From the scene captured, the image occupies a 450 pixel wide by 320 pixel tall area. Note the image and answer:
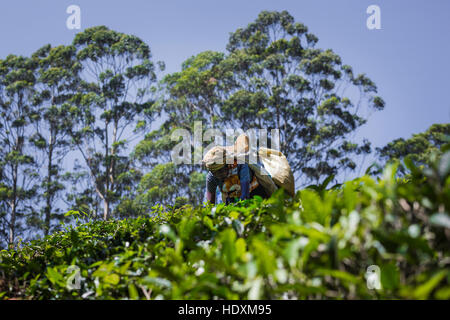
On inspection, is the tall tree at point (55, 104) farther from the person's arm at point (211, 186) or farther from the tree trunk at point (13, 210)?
the person's arm at point (211, 186)

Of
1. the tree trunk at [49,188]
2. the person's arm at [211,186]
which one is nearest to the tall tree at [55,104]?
the tree trunk at [49,188]

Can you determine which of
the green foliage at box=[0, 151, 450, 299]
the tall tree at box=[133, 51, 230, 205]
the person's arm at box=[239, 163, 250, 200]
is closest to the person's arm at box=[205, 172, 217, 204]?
the person's arm at box=[239, 163, 250, 200]

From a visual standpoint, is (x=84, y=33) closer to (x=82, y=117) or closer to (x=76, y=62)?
(x=76, y=62)

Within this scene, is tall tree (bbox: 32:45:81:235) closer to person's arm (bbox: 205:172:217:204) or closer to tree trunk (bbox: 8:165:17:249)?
tree trunk (bbox: 8:165:17:249)

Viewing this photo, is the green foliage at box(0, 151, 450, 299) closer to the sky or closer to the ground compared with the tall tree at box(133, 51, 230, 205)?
closer to the ground

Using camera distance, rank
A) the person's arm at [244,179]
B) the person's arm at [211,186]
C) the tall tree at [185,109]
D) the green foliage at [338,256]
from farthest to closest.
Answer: the tall tree at [185,109], the person's arm at [211,186], the person's arm at [244,179], the green foliage at [338,256]

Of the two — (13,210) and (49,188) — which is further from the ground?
(49,188)

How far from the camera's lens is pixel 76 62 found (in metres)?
20.8

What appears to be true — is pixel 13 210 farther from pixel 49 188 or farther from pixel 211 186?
pixel 211 186

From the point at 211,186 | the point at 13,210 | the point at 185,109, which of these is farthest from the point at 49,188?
the point at 211,186

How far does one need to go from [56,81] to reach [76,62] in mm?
1443

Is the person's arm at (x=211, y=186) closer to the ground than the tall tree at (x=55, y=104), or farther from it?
closer to the ground

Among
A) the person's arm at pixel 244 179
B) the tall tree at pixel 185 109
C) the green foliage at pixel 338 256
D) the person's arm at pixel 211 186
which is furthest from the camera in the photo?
the tall tree at pixel 185 109

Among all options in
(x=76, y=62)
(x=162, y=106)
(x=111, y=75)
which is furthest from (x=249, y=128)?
(x=76, y=62)
